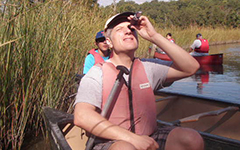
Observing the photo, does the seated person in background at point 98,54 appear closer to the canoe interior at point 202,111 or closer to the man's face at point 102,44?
the man's face at point 102,44

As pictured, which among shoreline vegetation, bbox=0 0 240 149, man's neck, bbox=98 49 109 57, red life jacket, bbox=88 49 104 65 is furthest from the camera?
man's neck, bbox=98 49 109 57

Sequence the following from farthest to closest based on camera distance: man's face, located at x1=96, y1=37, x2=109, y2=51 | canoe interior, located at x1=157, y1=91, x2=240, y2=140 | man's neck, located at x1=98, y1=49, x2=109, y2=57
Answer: man's neck, located at x1=98, y1=49, x2=109, y2=57 → man's face, located at x1=96, y1=37, x2=109, y2=51 → canoe interior, located at x1=157, y1=91, x2=240, y2=140

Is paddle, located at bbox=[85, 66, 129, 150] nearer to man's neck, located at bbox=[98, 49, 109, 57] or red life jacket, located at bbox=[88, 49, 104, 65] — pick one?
red life jacket, located at bbox=[88, 49, 104, 65]

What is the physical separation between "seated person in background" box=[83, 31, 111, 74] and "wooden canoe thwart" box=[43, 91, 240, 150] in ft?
4.13

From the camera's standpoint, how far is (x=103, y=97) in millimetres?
1552

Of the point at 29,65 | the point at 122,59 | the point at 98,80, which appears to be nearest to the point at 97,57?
the point at 29,65

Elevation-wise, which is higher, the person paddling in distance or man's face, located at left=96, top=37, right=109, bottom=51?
man's face, located at left=96, top=37, right=109, bottom=51

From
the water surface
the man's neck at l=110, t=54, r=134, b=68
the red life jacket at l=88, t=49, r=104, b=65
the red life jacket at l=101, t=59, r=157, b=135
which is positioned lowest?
the water surface

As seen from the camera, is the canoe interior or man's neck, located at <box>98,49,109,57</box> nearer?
the canoe interior

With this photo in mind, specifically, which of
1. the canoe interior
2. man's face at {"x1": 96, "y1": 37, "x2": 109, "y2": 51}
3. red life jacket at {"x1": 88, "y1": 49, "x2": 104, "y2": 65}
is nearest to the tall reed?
red life jacket at {"x1": 88, "y1": 49, "x2": 104, "y2": 65}

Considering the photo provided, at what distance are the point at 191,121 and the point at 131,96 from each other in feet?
4.92

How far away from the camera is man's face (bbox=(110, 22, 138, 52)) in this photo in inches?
64.8

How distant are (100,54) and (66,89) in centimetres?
96

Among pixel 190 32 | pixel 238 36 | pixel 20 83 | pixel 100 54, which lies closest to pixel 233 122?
pixel 100 54
